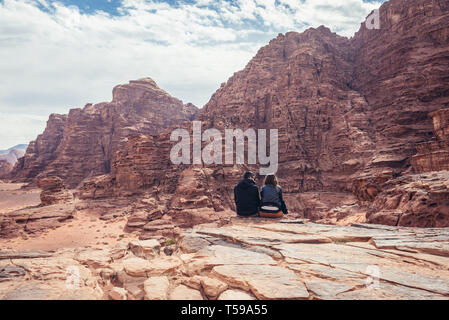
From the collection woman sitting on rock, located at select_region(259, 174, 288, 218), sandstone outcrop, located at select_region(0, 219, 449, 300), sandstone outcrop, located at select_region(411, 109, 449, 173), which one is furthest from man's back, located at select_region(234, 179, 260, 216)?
sandstone outcrop, located at select_region(411, 109, 449, 173)

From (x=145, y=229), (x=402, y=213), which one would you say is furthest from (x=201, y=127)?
(x=402, y=213)

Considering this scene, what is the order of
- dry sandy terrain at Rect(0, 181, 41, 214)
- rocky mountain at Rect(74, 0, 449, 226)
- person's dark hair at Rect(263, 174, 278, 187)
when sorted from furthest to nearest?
dry sandy terrain at Rect(0, 181, 41, 214)
rocky mountain at Rect(74, 0, 449, 226)
person's dark hair at Rect(263, 174, 278, 187)

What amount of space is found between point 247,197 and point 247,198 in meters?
0.03

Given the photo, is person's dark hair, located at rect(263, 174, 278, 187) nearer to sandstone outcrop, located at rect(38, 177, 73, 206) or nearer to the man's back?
the man's back

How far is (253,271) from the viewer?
2.98 meters

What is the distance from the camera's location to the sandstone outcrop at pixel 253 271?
8.13 ft

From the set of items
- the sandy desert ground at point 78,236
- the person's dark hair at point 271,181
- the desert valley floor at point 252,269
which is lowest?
the sandy desert ground at point 78,236

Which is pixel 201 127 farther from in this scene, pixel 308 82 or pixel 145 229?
pixel 308 82

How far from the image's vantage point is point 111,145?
55.8 m

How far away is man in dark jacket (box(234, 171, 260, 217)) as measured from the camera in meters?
7.37

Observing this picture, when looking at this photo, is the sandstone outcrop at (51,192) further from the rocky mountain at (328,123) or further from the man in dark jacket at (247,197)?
the man in dark jacket at (247,197)

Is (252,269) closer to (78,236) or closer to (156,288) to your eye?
(156,288)

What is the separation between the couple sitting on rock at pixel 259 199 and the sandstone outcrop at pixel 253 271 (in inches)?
95.9

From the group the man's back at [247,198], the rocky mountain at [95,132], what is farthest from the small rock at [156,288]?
the rocky mountain at [95,132]
